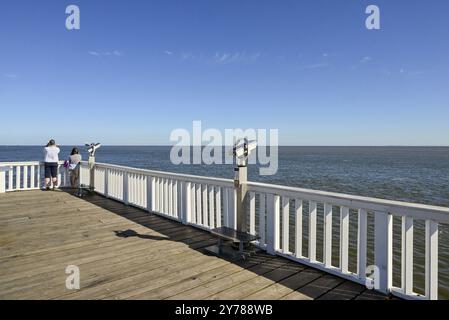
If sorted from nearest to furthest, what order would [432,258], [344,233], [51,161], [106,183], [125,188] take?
[432,258] → [344,233] → [125,188] → [106,183] → [51,161]

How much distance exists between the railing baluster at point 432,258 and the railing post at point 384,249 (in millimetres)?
256

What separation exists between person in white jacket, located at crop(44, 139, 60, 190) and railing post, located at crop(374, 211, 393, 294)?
309 inches

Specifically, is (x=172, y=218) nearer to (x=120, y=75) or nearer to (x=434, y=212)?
(x=434, y=212)

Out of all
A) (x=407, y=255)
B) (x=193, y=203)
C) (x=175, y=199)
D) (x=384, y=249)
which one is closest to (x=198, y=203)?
(x=193, y=203)

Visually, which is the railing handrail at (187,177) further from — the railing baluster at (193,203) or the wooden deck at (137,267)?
the wooden deck at (137,267)

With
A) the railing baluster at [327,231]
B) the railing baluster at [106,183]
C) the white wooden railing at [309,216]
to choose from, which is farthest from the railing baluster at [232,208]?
the railing baluster at [106,183]

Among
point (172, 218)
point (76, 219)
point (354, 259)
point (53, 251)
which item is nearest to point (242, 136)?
point (172, 218)

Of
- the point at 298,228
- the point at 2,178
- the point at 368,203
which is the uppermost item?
the point at 368,203

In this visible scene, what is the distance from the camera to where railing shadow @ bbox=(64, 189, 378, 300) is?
2.37 metres

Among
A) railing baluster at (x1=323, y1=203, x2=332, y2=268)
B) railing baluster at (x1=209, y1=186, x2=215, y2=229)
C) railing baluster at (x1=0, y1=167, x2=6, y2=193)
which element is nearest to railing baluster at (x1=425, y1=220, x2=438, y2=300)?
railing baluster at (x1=323, y1=203, x2=332, y2=268)

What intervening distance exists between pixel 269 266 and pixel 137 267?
134cm

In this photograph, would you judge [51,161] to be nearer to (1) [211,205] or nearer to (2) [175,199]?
(2) [175,199]

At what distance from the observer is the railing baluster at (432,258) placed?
2068 millimetres

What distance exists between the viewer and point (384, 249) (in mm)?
2336
